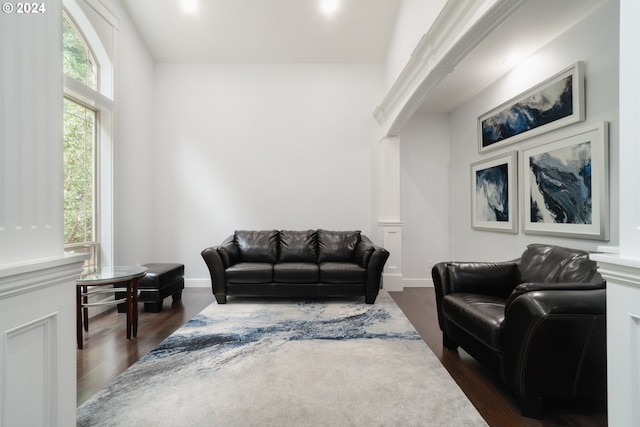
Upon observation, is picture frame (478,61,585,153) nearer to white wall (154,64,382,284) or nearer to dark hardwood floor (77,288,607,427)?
white wall (154,64,382,284)

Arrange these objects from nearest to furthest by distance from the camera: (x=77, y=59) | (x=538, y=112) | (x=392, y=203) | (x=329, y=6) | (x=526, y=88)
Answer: (x=538, y=112)
(x=526, y=88)
(x=77, y=59)
(x=329, y=6)
(x=392, y=203)

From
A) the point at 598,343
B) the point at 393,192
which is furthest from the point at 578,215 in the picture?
the point at 393,192

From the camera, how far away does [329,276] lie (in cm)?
412

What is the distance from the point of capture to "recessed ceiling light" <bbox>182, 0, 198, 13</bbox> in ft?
14.5

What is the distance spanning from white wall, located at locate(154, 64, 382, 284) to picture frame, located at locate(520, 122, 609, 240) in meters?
2.38

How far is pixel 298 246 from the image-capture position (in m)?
4.73

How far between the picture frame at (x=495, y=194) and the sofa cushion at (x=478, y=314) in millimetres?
1449

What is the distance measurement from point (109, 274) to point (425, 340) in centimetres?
303

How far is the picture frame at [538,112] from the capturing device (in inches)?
109

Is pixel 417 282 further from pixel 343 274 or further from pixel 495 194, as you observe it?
pixel 495 194

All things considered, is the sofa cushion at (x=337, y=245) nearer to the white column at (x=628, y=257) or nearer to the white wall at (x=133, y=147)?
the white wall at (x=133, y=147)

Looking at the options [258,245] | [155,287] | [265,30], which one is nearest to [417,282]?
[258,245]

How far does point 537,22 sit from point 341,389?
346 centimetres

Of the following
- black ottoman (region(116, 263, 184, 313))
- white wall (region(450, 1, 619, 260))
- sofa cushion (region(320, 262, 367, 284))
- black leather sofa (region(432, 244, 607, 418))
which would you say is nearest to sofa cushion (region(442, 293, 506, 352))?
black leather sofa (region(432, 244, 607, 418))
